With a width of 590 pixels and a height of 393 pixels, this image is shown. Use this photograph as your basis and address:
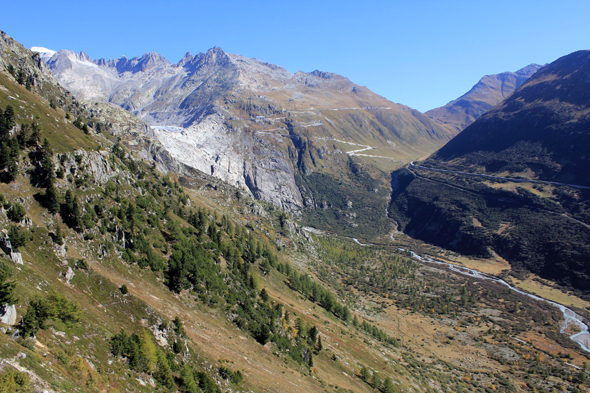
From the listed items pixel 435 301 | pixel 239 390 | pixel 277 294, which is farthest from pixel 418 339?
pixel 239 390

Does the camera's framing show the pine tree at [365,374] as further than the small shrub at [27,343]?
Yes

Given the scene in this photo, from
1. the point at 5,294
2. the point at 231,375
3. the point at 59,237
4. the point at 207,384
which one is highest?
the point at 5,294

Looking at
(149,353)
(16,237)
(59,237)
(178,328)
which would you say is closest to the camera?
(149,353)

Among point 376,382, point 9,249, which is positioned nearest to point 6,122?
point 9,249

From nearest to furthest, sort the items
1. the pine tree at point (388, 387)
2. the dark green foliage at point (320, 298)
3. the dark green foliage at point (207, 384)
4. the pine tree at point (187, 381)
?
the pine tree at point (187, 381), the dark green foliage at point (207, 384), the pine tree at point (388, 387), the dark green foliage at point (320, 298)

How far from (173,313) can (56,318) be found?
1707 cm

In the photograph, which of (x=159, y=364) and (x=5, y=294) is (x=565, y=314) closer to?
(x=159, y=364)

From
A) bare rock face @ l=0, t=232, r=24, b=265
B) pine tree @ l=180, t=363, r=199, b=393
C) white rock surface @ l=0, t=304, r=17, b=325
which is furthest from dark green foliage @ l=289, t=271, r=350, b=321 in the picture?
white rock surface @ l=0, t=304, r=17, b=325

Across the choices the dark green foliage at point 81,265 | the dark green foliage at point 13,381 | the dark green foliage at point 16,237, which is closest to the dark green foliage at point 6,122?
the dark green foliage at point 16,237

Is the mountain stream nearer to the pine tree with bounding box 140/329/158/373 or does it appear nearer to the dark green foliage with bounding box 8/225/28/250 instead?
the pine tree with bounding box 140/329/158/373

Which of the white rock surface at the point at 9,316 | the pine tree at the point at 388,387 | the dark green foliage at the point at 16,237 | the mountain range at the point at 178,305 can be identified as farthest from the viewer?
the pine tree at the point at 388,387

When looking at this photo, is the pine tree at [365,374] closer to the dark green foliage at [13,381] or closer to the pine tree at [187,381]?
the pine tree at [187,381]

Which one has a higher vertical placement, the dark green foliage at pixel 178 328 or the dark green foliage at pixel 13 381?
the dark green foliage at pixel 13 381

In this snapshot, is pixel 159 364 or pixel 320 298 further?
pixel 320 298
